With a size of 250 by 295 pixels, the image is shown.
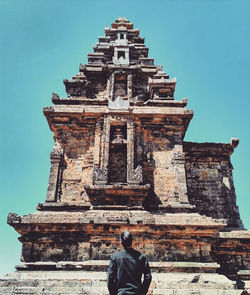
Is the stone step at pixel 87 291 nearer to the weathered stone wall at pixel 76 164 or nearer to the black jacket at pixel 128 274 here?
the black jacket at pixel 128 274

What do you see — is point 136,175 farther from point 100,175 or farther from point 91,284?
point 91,284

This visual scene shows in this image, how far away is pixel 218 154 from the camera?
473 inches

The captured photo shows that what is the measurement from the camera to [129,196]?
948 centimetres

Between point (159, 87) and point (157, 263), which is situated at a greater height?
point (159, 87)

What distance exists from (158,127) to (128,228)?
14.9 ft

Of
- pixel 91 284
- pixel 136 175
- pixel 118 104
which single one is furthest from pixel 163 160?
pixel 91 284

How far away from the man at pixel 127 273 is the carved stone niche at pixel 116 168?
5009 millimetres

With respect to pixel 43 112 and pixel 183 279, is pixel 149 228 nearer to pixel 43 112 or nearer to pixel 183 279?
pixel 183 279

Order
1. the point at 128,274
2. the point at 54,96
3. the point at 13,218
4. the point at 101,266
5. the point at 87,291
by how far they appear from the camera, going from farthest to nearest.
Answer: the point at 54,96
the point at 13,218
the point at 101,266
the point at 87,291
the point at 128,274

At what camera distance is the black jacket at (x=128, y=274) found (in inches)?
161

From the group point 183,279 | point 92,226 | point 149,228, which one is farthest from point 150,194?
point 183,279

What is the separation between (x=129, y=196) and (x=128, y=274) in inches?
211

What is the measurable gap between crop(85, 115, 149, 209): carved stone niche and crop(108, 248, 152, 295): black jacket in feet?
16.5

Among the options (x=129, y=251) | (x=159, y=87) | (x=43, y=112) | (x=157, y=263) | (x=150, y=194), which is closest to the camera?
(x=129, y=251)
